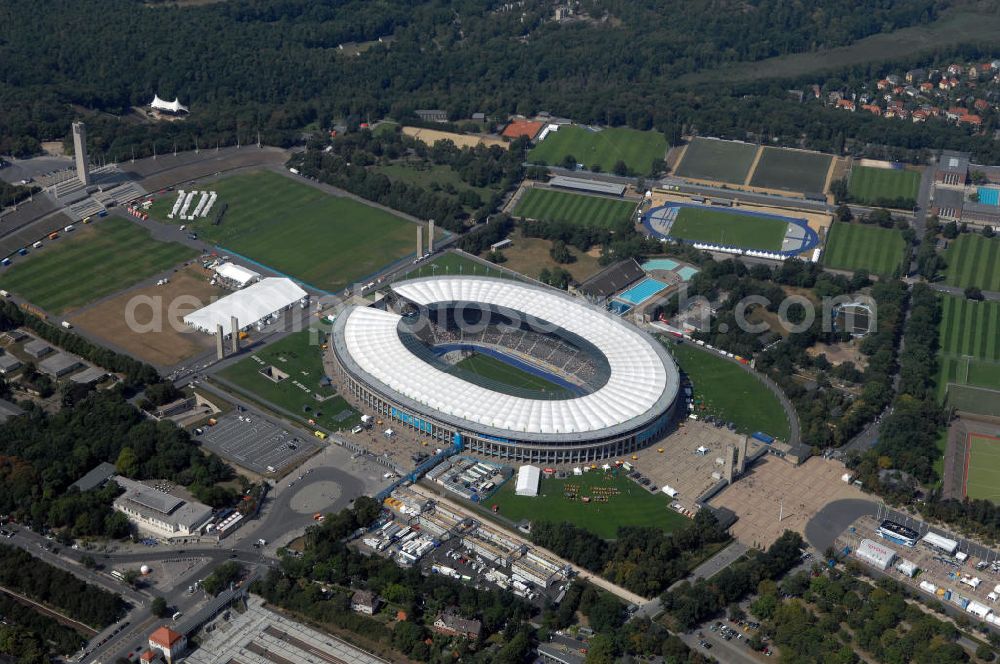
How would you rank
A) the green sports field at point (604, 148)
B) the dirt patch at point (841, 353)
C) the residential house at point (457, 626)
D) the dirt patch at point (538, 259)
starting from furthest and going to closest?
the green sports field at point (604, 148)
the dirt patch at point (538, 259)
the dirt patch at point (841, 353)
the residential house at point (457, 626)

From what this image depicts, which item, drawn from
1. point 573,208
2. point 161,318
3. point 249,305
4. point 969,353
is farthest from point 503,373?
point 969,353

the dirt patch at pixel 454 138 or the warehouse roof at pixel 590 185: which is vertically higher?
the dirt patch at pixel 454 138

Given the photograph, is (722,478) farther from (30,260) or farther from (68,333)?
(30,260)

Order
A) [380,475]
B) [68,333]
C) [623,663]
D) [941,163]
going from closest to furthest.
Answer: [623,663], [380,475], [68,333], [941,163]

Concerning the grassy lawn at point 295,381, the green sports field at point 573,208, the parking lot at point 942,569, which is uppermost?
the green sports field at point 573,208

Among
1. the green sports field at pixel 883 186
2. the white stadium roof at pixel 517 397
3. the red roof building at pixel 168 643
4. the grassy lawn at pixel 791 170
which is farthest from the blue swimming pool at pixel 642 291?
the red roof building at pixel 168 643

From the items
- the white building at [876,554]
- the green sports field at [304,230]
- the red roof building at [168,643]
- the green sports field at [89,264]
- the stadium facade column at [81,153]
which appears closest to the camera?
the red roof building at [168,643]

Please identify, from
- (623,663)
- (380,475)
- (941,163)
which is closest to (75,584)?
(380,475)

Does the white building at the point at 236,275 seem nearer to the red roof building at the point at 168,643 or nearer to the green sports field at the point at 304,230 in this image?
the green sports field at the point at 304,230
